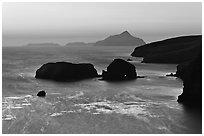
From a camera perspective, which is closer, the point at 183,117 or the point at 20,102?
the point at 183,117

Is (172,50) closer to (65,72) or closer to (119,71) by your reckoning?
(119,71)

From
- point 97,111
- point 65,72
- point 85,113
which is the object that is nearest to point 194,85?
point 97,111

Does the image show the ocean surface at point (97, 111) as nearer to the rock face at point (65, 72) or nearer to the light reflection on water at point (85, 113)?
the light reflection on water at point (85, 113)

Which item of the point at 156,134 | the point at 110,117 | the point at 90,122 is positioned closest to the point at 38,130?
the point at 90,122

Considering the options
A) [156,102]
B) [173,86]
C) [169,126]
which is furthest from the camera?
[173,86]

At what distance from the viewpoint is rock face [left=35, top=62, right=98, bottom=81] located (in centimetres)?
6341

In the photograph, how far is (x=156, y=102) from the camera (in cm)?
3819

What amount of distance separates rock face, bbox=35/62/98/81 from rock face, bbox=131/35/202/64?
162 feet

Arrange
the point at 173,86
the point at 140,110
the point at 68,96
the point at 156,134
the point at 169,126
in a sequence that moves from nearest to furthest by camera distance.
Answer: the point at 156,134
the point at 169,126
the point at 140,110
the point at 68,96
the point at 173,86

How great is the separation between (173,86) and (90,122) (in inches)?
1060

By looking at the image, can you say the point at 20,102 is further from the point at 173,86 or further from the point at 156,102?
the point at 173,86

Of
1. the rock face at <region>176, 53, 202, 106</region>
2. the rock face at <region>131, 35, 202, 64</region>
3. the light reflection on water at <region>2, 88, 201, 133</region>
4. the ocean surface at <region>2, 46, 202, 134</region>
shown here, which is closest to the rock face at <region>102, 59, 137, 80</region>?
the ocean surface at <region>2, 46, 202, 134</region>

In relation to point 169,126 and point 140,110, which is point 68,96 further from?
point 169,126

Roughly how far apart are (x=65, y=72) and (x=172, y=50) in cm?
8006
